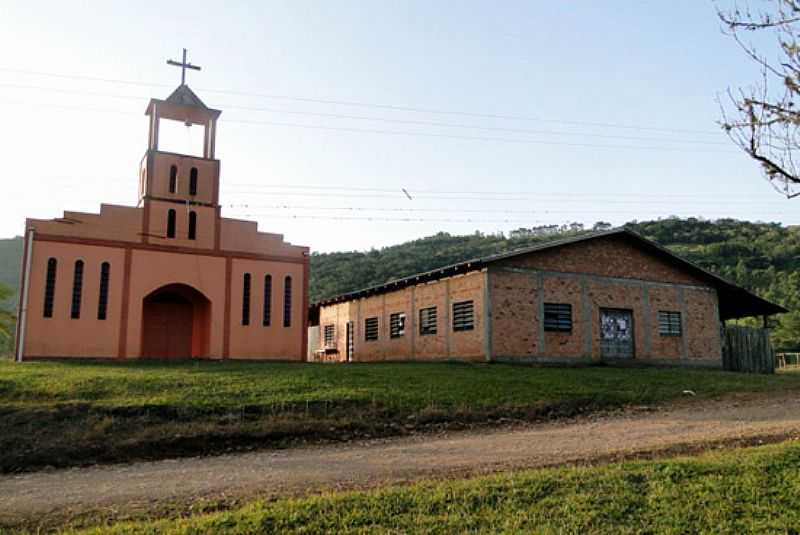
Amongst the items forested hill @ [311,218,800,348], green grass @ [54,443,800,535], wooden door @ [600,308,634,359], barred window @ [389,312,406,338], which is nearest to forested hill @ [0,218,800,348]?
forested hill @ [311,218,800,348]

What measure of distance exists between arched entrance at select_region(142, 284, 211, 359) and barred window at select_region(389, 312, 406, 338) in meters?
7.98

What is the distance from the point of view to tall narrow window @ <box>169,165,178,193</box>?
2538 centimetres

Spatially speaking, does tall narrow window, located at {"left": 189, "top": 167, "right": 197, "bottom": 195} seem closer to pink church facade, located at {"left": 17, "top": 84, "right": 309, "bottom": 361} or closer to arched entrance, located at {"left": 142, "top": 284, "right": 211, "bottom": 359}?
pink church facade, located at {"left": 17, "top": 84, "right": 309, "bottom": 361}

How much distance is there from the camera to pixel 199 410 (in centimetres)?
1359

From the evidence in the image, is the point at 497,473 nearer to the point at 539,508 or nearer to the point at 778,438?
the point at 539,508

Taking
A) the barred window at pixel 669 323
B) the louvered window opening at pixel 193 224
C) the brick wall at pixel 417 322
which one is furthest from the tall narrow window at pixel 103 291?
the barred window at pixel 669 323

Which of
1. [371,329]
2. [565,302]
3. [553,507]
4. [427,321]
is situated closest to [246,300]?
[427,321]

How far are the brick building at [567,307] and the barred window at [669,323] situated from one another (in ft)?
0.13

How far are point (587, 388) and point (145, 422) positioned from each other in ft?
34.0

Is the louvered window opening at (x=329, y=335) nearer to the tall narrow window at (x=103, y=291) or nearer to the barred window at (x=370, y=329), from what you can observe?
the barred window at (x=370, y=329)

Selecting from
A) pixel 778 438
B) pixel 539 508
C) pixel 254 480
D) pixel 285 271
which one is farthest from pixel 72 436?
pixel 285 271

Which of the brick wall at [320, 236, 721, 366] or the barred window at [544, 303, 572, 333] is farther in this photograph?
the barred window at [544, 303, 572, 333]

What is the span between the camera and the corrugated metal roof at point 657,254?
24719mm

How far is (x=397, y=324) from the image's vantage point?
97.5 ft
